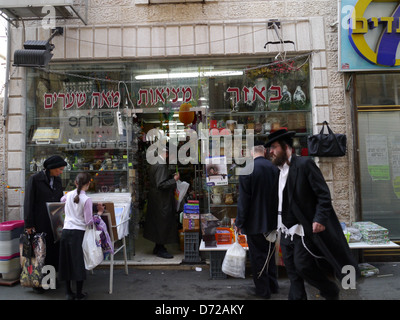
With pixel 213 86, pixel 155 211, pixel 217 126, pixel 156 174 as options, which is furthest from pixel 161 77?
pixel 155 211

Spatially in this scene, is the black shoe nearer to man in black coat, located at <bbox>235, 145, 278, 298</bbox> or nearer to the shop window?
man in black coat, located at <bbox>235, 145, 278, 298</bbox>

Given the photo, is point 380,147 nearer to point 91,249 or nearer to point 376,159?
point 376,159

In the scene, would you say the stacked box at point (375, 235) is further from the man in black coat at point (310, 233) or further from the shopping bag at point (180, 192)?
the shopping bag at point (180, 192)

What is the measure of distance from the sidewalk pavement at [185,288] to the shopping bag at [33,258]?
9.4 inches

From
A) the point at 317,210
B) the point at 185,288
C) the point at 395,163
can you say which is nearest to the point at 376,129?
the point at 395,163

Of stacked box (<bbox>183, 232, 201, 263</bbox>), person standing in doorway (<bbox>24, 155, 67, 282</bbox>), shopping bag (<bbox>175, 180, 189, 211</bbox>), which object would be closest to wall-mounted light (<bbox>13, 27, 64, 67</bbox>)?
person standing in doorway (<bbox>24, 155, 67, 282</bbox>)

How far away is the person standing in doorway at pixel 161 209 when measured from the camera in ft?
19.9

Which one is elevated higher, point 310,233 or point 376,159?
point 376,159

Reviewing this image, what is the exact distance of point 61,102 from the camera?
6.34 meters

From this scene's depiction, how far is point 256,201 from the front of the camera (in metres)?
4.41

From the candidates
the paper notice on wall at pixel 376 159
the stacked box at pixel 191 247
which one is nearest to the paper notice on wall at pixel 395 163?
the paper notice on wall at pixel 376 159

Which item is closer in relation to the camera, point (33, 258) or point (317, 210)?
point (317, 210)

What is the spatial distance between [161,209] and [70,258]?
223cm

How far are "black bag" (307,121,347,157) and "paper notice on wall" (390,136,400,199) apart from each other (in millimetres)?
1088
